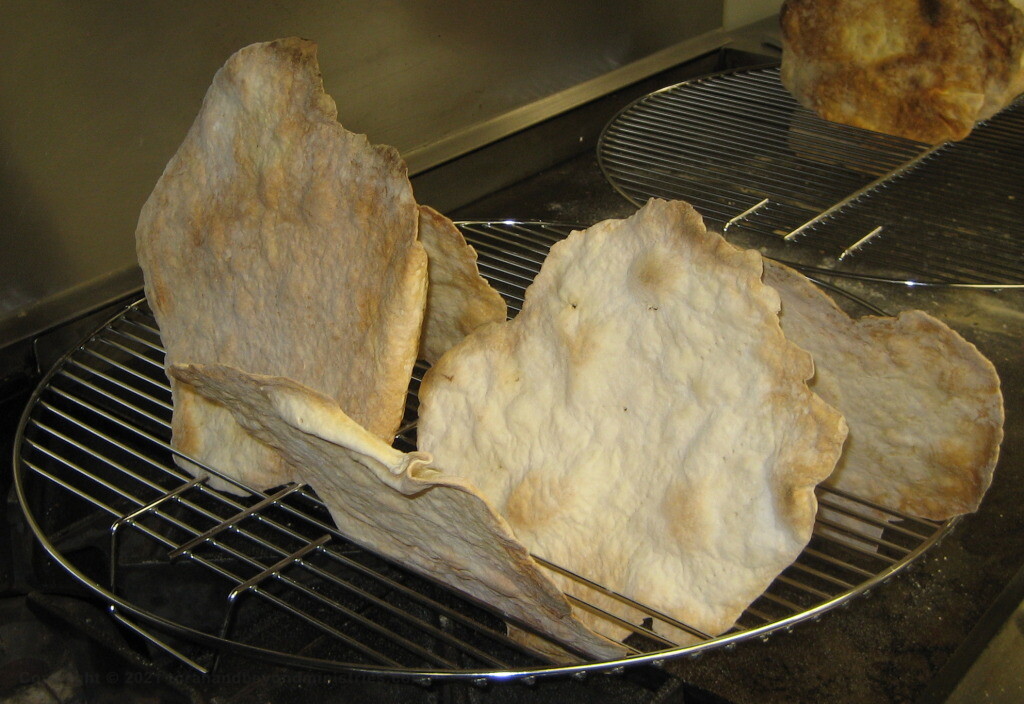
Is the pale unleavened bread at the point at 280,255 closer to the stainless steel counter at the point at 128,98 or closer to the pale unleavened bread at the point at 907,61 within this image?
the stainless steel counter at the point at 128,98

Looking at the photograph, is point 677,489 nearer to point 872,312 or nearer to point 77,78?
point 872,312

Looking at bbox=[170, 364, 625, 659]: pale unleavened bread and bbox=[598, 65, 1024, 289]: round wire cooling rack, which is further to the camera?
bbox=[598, 65, 1024, 289]: round wire cooling rack

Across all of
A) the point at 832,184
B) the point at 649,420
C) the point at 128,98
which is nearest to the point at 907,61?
→ the point at 832,184

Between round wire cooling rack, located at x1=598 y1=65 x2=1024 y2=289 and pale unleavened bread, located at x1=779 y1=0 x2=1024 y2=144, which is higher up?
pale unleavened bread, located at x1=779 y1=0 x2=1024 y2=144

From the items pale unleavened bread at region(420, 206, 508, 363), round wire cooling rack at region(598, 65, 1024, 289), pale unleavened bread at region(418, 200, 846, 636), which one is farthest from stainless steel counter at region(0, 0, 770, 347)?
pale unleavened bread at region(418, 200, 846, 636)

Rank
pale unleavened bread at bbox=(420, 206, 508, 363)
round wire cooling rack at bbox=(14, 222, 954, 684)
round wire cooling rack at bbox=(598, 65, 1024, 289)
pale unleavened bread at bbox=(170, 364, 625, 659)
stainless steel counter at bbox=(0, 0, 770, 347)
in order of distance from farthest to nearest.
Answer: round wire cooling rack at bbox=(598, 65, 1024, 289)
stainless steel counter at bbox=(0, 0, 770, 347)
pale unleavened bread at bbox=(420, 206, 508, 363)
round wire cooling rack at bbox=(14, 222, 954, 684)
pale unleavened bread at bbox=(170, 364, 625, 659)

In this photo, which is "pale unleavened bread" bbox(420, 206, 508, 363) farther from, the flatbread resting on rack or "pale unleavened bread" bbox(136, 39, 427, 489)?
the flatbread resting on rack
